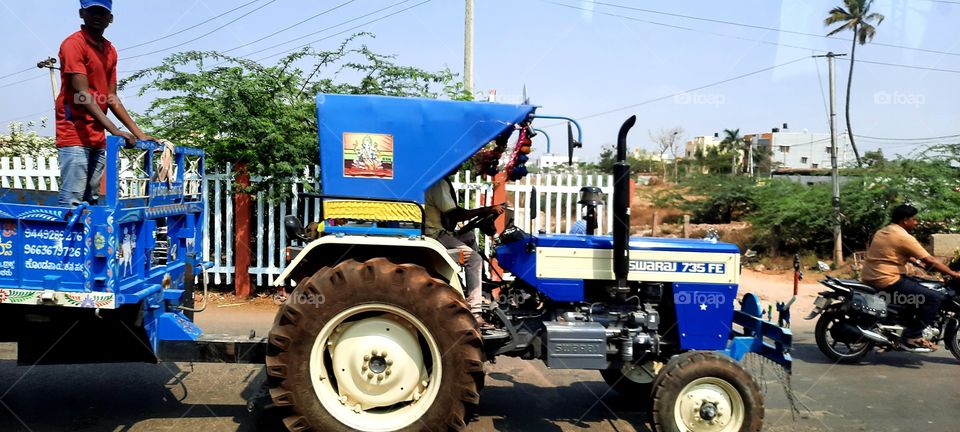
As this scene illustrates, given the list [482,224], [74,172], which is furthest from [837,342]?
[74,172]

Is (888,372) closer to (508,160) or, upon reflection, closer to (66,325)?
(508,160)

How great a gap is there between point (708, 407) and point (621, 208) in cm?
141

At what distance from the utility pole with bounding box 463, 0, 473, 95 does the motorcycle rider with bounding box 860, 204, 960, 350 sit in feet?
20.7

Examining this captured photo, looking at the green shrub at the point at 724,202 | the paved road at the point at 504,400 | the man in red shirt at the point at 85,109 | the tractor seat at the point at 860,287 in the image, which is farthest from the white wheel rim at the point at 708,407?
A: the green shrub at the point at 724,202

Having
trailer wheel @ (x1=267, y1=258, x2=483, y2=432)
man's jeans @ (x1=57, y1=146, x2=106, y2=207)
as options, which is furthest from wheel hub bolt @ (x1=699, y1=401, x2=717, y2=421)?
man's jeans @ (x1=57, y1=146, x2=106, y2=207)

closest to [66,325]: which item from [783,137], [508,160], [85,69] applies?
[85,69]

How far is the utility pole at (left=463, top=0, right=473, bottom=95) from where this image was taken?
1089cm

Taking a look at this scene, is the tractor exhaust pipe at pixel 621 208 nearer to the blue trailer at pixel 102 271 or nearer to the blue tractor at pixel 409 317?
the blue tractor at pixel 409 317

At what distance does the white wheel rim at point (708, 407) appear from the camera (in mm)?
4227

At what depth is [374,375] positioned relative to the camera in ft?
13.7

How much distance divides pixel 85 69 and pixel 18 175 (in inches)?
271

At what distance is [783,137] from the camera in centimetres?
5684

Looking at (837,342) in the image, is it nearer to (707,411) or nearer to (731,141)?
(707,411)

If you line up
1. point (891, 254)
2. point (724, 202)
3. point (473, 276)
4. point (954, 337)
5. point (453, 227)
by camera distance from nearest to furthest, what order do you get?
point (473, 276), point (453, 227), point (891, 254), point (954, 337), point (724, 202)
